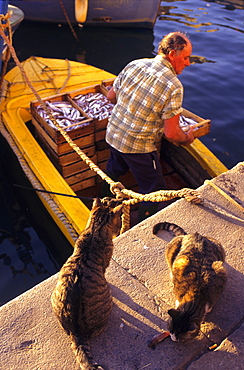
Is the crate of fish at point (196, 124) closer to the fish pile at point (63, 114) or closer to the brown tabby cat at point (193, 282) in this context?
the fish pile at point (63, 114)

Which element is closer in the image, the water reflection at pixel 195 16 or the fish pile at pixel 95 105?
the fish pile at pixel 95 105

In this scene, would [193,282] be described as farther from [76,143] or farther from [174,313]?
[76,143]

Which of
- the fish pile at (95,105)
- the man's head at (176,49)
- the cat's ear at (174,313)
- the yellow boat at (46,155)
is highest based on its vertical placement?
the man's head at (176,49)

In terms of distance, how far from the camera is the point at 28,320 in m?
2.71

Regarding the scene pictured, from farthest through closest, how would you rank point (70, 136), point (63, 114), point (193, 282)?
point (63, 114), point (70, 136), point (193, 282)

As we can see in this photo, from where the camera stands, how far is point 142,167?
4.69 meters

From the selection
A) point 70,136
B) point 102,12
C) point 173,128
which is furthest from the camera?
point 102,12

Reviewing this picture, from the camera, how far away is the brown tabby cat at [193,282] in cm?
247

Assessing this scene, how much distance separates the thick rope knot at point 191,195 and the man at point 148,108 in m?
0.97

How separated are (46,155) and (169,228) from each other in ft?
10.9

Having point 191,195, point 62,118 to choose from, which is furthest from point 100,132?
point 191,195

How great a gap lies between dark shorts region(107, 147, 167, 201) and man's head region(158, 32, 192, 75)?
1.17 meters

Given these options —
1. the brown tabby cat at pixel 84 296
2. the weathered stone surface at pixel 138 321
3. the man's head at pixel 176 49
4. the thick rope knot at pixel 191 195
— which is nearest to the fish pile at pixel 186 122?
the man's head at pixel 176 49

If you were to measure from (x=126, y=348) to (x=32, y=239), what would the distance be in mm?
3628
